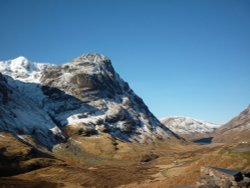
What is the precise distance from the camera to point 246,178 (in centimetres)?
3005

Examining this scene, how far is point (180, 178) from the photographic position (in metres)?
45.9

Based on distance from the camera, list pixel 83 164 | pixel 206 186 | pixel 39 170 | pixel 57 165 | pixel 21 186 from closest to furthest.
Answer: pixel 206 186, pixel 21 186, pixel 39 170, pixel 57 165, pixel 83 164

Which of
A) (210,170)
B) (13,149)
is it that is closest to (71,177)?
(13,149)

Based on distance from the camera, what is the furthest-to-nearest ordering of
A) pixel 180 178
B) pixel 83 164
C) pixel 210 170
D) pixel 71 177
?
pixel 83 164
pixel 71 177
pixel 180 178
pixel 210 170

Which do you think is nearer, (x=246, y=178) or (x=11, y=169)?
(x=246, y=178)

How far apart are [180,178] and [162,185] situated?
110 inches

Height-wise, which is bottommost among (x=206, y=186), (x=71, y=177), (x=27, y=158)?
(x=206, y=186)

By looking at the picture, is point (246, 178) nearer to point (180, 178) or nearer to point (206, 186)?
point (206, 186)

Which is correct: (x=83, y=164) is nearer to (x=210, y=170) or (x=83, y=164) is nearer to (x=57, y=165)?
(x=57, y=165)

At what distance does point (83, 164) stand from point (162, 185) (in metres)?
152

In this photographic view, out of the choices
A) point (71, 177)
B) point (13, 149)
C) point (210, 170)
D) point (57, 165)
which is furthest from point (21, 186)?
point (210, 170)

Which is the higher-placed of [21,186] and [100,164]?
[100,164]

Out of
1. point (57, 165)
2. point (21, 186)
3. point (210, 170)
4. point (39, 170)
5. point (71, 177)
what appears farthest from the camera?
point (57, 165)

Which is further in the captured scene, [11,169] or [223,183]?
[11,169]
